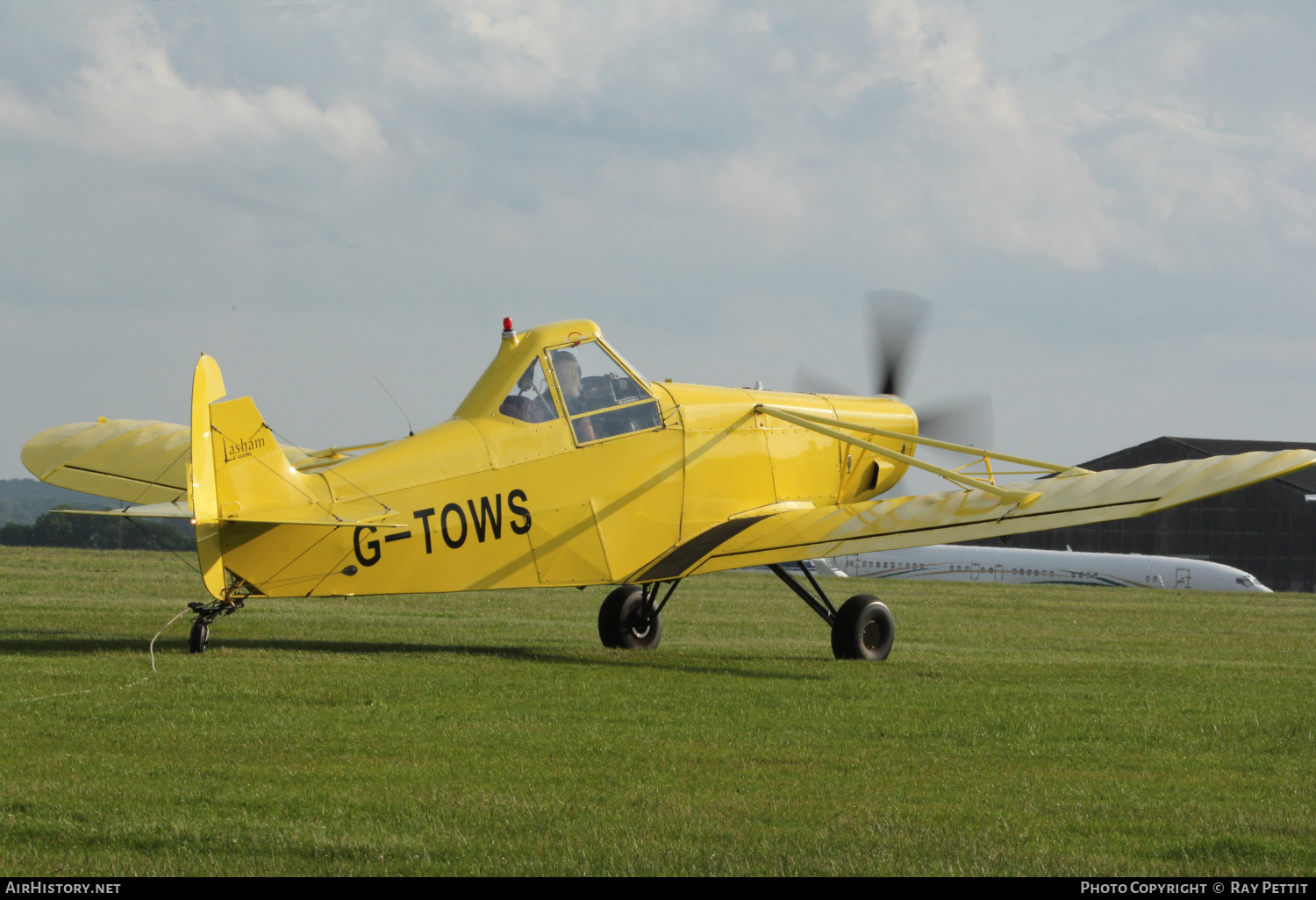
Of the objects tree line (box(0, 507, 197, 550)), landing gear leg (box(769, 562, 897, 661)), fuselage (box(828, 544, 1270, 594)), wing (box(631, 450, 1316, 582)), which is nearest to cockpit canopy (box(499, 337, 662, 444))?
wing (box(631, 450, 1316, 582))

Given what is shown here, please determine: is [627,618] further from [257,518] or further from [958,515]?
[257,518]

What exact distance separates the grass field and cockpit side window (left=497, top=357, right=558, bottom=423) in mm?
2434

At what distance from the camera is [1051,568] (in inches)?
2382

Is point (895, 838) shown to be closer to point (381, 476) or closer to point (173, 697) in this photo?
point (173, 697)

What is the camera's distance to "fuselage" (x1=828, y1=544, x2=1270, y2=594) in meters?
58.2

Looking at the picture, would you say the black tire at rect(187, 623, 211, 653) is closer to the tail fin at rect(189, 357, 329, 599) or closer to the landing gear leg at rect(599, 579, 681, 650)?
the tail fin at rect(189, 357, 329, 599)

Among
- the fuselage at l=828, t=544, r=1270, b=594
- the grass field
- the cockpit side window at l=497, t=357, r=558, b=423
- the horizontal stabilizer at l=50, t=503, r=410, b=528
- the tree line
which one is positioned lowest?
the fuselage at l=828, t=544, r=1270, b=594

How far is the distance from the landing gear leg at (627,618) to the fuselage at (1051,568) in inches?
1703

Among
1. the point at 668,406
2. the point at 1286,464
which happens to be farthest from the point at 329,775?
the point at 1286,464

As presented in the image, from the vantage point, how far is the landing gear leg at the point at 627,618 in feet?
50.1

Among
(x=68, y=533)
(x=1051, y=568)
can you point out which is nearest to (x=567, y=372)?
(x=1051, y=568)

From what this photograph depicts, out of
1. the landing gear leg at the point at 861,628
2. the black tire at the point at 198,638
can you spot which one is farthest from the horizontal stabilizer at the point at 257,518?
the landing gear leg at the point at 861,628

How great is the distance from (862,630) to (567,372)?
4.13m

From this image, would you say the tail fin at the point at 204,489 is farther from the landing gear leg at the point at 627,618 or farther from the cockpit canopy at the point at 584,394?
the landing gear leg at the point at 627,618
